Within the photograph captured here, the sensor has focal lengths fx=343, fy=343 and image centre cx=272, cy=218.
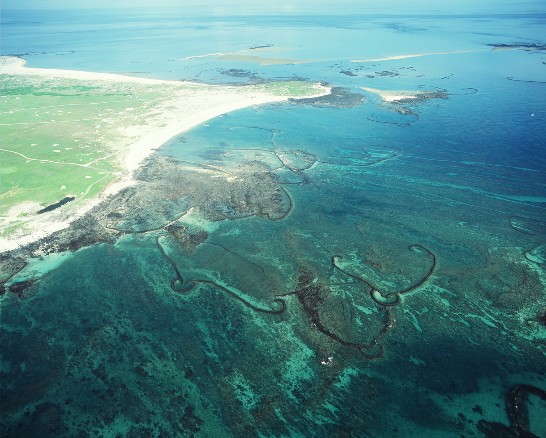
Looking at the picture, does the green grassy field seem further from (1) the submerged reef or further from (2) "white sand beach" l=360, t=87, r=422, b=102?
(2) "white sand beach" l=360, t=87, r=422, b=102

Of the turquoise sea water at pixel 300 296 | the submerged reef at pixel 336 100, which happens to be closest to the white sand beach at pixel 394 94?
the submerged reef at pixel 336 100

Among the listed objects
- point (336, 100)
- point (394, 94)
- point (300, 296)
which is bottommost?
point (300, 296)

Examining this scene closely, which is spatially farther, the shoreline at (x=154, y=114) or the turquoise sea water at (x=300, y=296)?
the shoreline at (x=154, y=114)

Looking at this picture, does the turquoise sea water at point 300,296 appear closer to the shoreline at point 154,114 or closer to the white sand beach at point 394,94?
the shoreline at point 154,114

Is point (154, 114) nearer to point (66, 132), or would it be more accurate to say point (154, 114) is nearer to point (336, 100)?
A: point (66, 132)

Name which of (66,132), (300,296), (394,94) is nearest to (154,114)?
(66,132)

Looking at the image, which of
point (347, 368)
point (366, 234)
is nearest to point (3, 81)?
point (366, 234)
